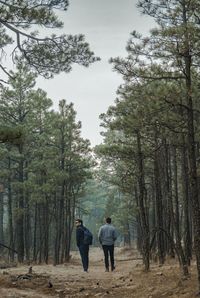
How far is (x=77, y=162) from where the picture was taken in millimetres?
30016

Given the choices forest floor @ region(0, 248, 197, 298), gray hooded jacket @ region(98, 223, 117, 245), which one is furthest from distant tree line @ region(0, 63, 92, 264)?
forest floor @ region(0, 248, 197, 298)

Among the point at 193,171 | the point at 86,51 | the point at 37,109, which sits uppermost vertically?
the point at 37,109

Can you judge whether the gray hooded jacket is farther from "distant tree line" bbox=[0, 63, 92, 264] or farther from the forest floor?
"distant tree line" bbox=[0, 63, 92, 264]

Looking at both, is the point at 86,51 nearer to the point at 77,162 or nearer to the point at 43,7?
the point at 43,7

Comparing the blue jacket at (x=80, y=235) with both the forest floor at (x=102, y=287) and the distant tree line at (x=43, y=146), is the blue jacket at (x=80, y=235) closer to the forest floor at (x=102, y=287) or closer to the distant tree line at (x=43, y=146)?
the forest floor at (x=102, y=287)

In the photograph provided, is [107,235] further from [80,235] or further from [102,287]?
[102,287]

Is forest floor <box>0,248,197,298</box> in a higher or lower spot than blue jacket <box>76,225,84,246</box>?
lower

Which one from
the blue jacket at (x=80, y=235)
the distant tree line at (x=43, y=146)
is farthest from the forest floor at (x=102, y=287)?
the distant tree line at (x=43, y=146)

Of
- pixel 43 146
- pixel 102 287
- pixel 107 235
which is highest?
pixel 43 146

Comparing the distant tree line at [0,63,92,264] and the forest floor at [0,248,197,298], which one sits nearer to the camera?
the forest floor at [0,248,197,298]

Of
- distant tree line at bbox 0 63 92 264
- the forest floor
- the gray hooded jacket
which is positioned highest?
distant tree line at bbox 0 63 92 264

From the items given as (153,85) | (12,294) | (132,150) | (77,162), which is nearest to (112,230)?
(132,150)

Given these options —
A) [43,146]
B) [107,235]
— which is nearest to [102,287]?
[107,235]

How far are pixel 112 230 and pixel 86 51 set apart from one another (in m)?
7.30
